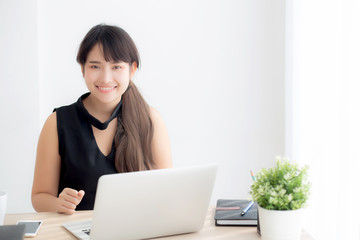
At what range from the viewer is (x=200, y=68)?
319 centimetres

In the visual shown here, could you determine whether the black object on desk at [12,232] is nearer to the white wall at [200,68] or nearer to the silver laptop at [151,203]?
the silver laptop at [151,203]

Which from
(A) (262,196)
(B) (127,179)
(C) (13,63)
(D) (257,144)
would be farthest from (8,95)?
(A) (262,196)

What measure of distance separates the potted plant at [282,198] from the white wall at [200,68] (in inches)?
79.5

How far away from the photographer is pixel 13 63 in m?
3.00

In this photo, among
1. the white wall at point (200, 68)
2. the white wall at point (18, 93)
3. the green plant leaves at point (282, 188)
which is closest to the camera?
the green plant leaves at point (282, 188)

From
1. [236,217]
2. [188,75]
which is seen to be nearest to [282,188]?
[236,217]

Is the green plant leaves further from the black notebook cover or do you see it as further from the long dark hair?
the long dark hair

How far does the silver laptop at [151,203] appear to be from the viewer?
1206mm

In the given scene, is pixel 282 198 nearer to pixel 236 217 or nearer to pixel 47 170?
pixel 236 217

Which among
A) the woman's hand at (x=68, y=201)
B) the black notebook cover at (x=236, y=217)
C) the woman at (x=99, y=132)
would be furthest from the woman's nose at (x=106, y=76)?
the black notebook cover at (x=236, y=217)

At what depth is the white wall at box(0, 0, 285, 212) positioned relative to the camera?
3.10 meters

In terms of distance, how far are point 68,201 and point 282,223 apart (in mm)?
723

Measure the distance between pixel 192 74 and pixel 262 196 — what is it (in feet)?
6.77

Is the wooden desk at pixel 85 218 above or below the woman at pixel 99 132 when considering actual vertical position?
below
